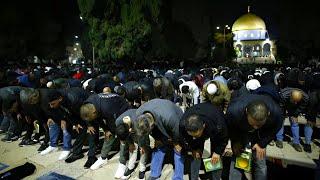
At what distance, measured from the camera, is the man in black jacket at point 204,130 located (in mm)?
4578

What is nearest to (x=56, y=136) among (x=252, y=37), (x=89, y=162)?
(x=89, y=162)

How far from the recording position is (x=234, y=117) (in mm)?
5000

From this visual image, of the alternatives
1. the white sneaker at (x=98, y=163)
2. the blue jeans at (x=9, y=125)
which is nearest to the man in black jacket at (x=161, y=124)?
the white sneaker at (x=98, y=163)

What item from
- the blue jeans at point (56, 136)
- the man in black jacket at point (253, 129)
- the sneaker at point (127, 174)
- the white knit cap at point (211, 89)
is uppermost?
the white knit cap at point (211, 89)

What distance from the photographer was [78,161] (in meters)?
7.43

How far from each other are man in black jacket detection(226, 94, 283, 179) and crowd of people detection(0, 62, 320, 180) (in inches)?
0.6

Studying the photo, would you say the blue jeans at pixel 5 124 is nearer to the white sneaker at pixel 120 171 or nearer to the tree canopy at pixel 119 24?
the white sneaker at pixel 120 171

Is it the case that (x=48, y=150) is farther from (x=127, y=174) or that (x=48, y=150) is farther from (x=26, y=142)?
(x=127, y=174)

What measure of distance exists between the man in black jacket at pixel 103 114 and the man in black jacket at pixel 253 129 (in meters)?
2.56

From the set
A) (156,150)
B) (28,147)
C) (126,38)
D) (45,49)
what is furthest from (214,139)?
(45,49)

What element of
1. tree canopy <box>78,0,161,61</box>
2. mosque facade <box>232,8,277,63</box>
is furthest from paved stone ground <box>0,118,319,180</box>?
mosque facade <box>232,8,277,63</box>

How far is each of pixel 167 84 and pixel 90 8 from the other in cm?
2013

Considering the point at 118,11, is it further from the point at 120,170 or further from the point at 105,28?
the point at 120,170

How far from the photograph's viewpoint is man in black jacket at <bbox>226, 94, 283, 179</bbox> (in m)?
4.84
